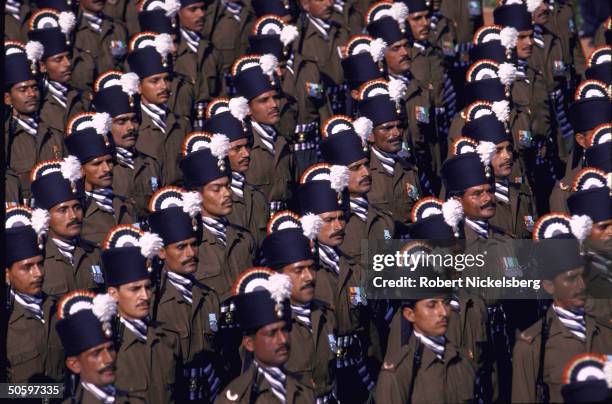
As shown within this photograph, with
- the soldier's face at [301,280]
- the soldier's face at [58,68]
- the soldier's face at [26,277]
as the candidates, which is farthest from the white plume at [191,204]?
the soldier's face at [58,68]

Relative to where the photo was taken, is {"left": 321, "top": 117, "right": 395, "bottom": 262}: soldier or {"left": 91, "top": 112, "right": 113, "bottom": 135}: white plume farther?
{"left": 91, "top": 112, "right": 113, "bottom": 135}: white plume

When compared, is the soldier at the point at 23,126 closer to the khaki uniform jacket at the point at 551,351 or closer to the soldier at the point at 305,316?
the soldier at the point at 305,316

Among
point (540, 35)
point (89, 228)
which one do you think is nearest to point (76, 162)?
point (89, 228)

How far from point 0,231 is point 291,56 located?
22.2ft

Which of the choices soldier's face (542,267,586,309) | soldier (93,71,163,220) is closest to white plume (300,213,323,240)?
soldier's face (542,267,586,309)

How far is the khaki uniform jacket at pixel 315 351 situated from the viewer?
15.7m

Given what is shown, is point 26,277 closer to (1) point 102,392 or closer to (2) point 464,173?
(1) point 102,392

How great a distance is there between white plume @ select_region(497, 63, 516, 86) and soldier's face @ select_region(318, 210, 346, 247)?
4396mm

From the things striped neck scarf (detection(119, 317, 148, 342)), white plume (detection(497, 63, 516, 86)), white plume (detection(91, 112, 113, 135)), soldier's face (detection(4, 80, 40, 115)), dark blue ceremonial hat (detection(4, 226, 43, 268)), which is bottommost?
striped neck scarf (detection(119, 317, 148, 342))

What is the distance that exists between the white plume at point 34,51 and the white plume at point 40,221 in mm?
4494

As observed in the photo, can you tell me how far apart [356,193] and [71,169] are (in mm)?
3552

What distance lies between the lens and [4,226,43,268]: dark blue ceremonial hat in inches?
639

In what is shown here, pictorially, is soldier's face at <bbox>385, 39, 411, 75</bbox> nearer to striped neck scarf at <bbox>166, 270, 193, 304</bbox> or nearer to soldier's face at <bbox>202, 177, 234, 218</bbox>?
soldier's face at <bbox>202, 177, 234, 218</bbox>

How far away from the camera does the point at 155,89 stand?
20562 millimetres
